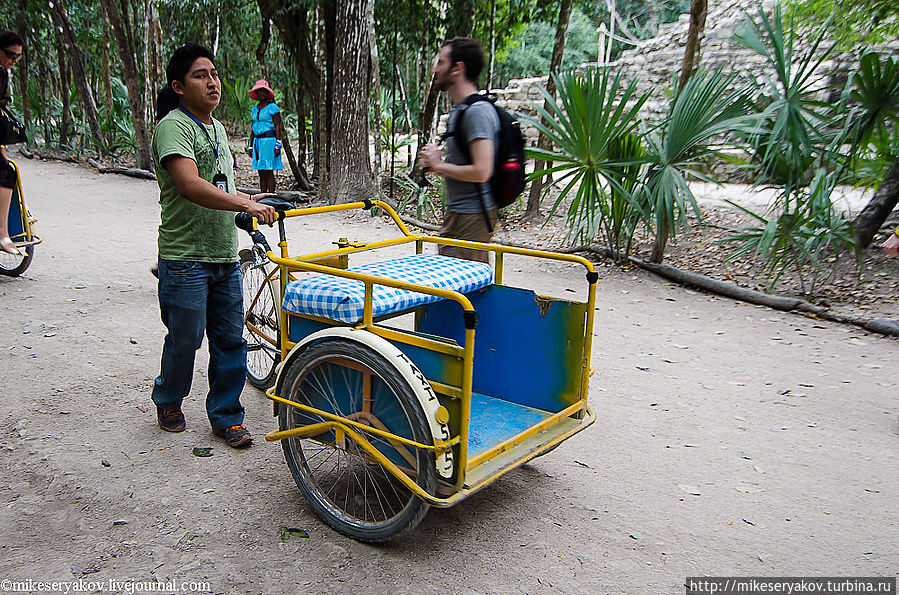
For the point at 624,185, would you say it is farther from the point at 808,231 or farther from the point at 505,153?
the point at 505,153

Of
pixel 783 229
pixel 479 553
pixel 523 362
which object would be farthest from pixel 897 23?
pixel 479 553

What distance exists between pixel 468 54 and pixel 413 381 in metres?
1.93

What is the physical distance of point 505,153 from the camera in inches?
138

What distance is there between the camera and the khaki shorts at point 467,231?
11.6 feet

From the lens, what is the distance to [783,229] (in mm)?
6492

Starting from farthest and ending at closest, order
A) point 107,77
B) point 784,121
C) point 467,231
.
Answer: point 107,77 < point 784,121 < point 467,231

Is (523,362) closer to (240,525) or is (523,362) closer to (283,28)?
(240,525)

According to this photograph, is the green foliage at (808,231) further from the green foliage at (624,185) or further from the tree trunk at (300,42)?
the tree trunk at (300,42)

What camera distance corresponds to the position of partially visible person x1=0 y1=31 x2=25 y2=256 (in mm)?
5391

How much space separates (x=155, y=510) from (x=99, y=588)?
0.51 meters

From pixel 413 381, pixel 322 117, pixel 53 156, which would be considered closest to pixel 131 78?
pixel 322 117

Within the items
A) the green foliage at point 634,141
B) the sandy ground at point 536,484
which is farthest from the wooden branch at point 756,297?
the green foliage at point 634,141

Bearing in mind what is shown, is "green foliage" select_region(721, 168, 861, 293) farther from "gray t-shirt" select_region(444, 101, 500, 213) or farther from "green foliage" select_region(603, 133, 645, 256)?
"gray t-shirt" select_region(444, 101, 500, 213)

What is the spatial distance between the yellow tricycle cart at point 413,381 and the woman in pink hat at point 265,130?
7.68 m
